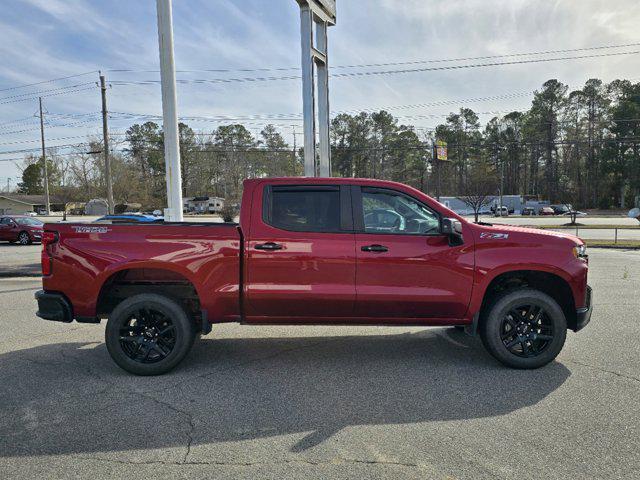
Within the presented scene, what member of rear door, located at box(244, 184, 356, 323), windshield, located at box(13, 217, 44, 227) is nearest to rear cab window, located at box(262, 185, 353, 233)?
rear door, located at box(244, 184, 356, 323)

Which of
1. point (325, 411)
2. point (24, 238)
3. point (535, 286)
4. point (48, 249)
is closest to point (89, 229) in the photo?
point (48, 249)

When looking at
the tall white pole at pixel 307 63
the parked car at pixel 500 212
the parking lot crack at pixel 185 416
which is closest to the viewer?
the parking lot crack at pixel 185 416

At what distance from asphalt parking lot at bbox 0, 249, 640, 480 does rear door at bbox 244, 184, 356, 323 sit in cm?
67

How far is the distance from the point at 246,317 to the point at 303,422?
55.7 inches

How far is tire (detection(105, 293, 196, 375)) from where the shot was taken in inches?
173

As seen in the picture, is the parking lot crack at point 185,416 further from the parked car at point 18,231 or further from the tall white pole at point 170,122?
the parked car at point 18,231

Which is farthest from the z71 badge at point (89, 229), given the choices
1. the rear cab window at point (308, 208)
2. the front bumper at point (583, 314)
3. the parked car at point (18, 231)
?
the parked car at point (18, 231)

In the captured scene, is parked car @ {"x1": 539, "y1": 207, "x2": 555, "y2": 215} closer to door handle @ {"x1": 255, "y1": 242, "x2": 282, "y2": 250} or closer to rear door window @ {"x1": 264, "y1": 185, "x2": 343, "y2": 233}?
rear door window @ {"x1": 264, "y1": 185, "x2": 343, "y2": 233}

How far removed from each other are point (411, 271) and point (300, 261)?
1.09 metres

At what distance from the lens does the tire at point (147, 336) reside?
4391 mm

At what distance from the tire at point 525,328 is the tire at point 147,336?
3033mm

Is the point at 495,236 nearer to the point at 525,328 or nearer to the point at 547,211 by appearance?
the point at 525,328

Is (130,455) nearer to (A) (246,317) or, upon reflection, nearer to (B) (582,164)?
(A) (246,317)

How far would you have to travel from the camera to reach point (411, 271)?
14.3ft
